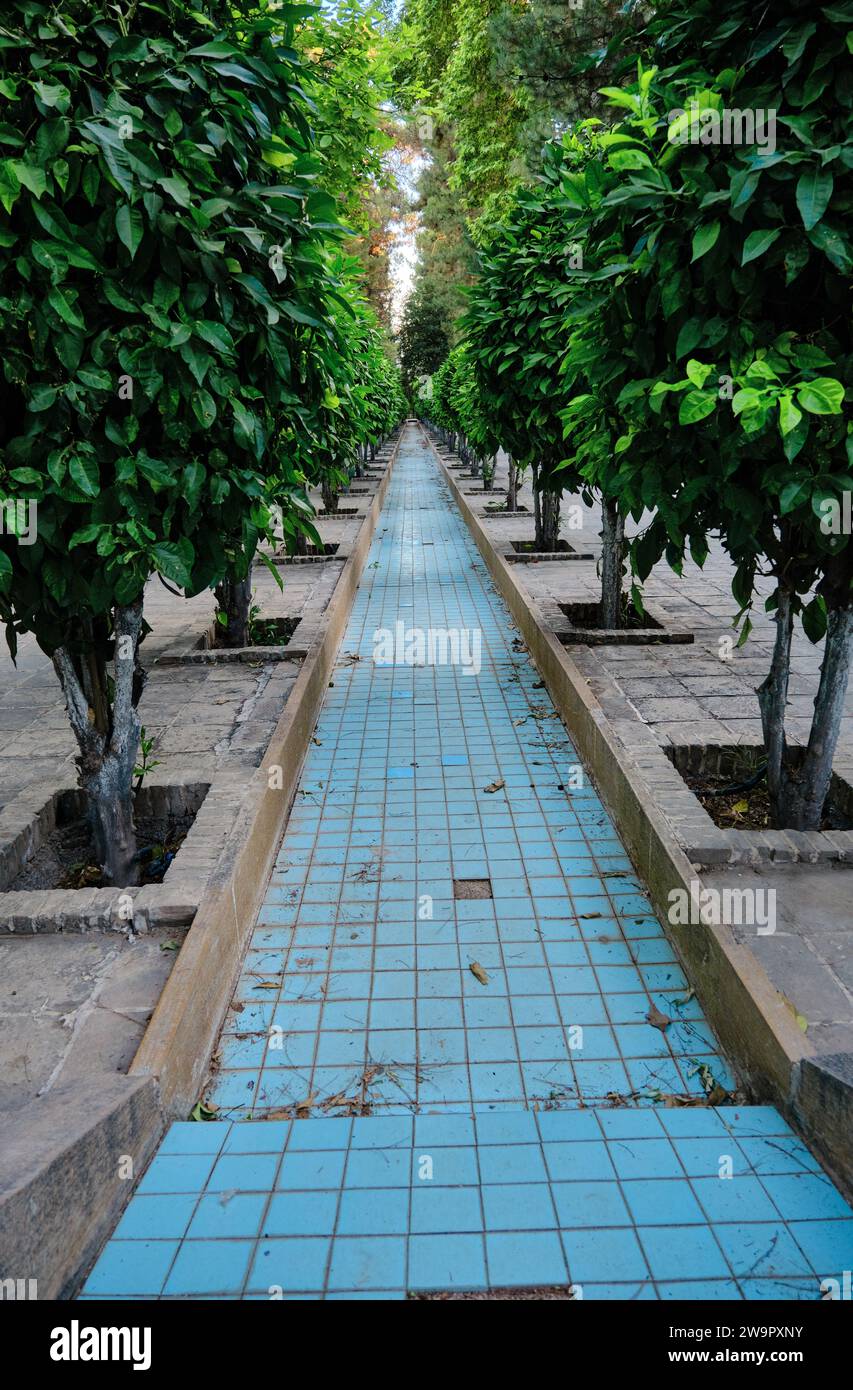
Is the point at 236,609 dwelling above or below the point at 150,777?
above

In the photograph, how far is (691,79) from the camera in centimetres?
351

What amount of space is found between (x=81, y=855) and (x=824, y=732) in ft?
12.5

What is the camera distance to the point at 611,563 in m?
8.09

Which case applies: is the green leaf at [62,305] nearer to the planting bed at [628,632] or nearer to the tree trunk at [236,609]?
the tree trunk at [236,609]

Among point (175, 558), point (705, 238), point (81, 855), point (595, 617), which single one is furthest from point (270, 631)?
point (705, 238)

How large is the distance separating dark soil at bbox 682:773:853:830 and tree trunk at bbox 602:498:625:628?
Result: 2.85 metres

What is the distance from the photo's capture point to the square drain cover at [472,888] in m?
4.75

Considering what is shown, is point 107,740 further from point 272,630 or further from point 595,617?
point 595,617

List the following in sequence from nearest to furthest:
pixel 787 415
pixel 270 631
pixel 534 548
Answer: pixel 787 415
pixel 270 631
pixel 534 548

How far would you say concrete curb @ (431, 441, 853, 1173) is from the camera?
119 inches

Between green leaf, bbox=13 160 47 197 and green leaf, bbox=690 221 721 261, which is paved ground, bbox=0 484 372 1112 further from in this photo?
green leaf, bbox=690 221 721 261

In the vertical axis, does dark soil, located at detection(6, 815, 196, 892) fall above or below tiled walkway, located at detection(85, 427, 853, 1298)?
above

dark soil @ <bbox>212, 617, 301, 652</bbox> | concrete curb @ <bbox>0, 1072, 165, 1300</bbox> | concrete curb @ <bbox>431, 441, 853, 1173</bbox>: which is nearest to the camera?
concrete curb @ <bbox>0, 1072, 165, 1300</bbox>

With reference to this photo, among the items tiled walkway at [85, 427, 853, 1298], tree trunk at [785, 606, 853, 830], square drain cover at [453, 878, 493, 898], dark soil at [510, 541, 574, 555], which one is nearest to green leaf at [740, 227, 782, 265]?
tree trunk at [785, 606, 853, 830]
